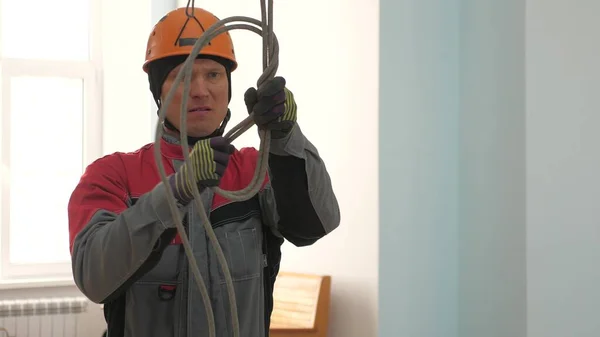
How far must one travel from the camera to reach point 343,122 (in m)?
3.14

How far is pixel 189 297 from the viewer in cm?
133

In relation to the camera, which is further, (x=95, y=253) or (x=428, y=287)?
(x=428, y=287)

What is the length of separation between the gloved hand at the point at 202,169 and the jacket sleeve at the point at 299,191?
0.57 ft

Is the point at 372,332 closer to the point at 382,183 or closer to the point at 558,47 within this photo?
the point at 382,183

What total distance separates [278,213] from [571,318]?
165 centimetres

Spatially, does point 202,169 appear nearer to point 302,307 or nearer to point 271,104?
point 271,104

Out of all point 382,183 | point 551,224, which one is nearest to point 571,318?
point 551,224

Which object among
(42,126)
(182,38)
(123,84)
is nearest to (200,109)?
(182,38)

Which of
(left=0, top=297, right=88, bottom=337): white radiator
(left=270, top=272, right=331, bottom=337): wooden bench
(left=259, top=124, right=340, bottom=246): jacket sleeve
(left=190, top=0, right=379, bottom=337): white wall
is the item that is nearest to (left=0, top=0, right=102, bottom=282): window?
(left=0, top=297, right=88, bottom=337): white radiator

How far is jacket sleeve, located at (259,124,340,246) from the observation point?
128 centimetres

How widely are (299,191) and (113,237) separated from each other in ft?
1.09

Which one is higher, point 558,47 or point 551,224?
point 558,47

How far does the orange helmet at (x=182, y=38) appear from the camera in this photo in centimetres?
140

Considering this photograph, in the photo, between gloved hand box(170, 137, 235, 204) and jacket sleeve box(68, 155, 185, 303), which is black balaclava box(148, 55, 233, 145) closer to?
jacket sleeve box(68, 155, 185, 303)
